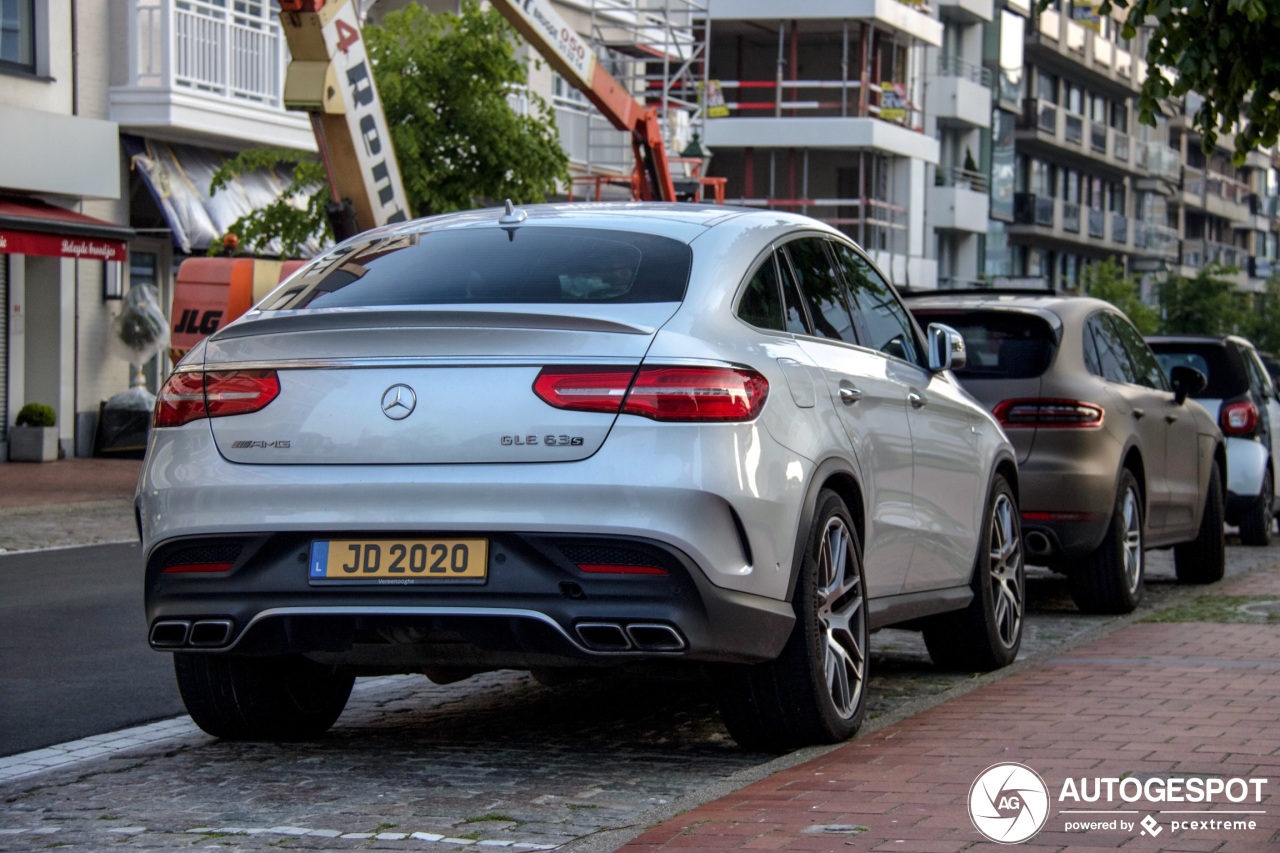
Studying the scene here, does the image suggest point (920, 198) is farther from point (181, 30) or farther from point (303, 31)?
point (303, 31)


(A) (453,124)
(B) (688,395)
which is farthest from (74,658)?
(A) (453,124)

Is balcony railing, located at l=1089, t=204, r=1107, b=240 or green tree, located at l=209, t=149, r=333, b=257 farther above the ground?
balcony railing, located at l=1089, t=204, r=1107, b=240

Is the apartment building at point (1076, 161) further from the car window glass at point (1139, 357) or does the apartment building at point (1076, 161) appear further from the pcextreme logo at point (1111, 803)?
the pcextreme logo at point (1111, 803)

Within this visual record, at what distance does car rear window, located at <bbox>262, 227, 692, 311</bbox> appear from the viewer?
5.99 meters

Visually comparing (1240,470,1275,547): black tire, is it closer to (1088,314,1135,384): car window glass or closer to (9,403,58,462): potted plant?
(1088,314,1135,384): car window glass

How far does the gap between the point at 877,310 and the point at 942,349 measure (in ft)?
1.26

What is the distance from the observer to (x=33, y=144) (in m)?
24.3

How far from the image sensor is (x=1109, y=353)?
1088 centimetres

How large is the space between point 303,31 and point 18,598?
6.60 meters

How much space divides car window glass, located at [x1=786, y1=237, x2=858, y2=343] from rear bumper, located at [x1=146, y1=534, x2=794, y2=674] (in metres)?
1.29

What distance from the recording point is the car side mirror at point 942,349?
766 centimetres

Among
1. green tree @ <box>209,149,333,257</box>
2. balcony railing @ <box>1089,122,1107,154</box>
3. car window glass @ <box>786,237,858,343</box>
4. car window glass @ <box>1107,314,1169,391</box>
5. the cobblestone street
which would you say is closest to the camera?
the cobblestone street

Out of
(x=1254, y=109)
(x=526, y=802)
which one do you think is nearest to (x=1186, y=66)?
(x=1254, y=109)

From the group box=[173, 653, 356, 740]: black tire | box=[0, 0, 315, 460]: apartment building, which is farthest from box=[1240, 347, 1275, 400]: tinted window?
box=[0, 0, 315, 460]: apartment building
